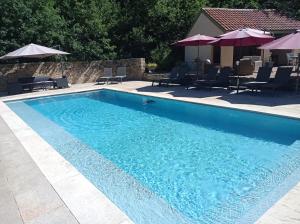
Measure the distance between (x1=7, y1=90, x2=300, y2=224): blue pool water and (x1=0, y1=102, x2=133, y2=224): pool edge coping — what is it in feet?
1.32

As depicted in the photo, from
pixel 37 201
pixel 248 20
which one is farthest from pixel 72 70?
pixel 37 201

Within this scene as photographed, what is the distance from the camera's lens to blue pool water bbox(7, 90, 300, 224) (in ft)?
17.5

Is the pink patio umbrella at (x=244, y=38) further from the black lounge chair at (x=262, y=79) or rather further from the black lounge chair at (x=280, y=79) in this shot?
the black lounge chair at (x=280, y=79)

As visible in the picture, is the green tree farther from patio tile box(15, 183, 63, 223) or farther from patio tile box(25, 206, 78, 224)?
patio tile box(25, 206, 78, 224)

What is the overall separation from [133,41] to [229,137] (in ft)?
53.4

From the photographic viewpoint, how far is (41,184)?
564cm

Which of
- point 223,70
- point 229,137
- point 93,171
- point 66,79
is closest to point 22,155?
point 93,171

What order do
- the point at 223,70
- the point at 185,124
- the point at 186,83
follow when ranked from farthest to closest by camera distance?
the point at 186,83 → the point at 223,70 → the point at 185,124

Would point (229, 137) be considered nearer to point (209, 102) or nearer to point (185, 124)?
point (185, 124)

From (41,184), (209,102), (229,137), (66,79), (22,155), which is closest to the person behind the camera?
(41,184)

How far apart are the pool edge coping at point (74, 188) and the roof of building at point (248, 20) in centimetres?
1672

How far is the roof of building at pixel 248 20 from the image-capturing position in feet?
72.3

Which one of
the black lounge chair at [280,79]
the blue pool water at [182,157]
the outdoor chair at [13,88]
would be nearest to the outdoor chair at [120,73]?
the outdoor chair at [13,88]

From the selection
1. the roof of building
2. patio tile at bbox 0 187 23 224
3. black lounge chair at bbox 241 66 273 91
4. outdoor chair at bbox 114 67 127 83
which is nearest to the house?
the roof of building
